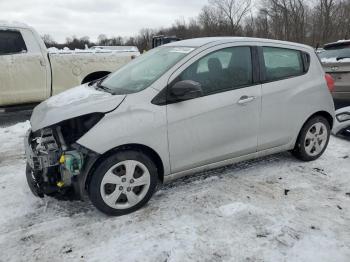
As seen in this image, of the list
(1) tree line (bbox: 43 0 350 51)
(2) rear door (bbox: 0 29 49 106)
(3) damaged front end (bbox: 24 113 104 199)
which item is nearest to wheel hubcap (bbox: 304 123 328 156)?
(3) damaged front end (bbox: 24 113 104 199)

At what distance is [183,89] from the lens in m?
3.33

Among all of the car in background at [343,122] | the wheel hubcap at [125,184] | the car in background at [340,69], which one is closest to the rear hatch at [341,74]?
the car in background at [340,69]

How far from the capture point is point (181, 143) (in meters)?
3.52

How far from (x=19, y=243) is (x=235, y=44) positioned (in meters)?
3.03

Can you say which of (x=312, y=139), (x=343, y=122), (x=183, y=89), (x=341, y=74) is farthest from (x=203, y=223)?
(x=341, y=74)

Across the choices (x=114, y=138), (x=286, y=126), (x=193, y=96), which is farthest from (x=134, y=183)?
(x=286, y=126)

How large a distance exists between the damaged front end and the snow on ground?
33 cm

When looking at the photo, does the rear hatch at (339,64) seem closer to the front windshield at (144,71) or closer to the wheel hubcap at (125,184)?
the front windshield at (144,71)

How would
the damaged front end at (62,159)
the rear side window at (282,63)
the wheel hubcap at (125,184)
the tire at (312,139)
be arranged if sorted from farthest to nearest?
the tire at (312,139)
the rear side window at (282,63)
the wheel hubcap at (125,184)
the damaged front end at (62,159)

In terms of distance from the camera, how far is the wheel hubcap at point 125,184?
3.22 metres

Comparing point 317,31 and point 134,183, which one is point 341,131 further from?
point 317,31

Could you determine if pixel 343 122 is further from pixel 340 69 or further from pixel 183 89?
pixel 183 89

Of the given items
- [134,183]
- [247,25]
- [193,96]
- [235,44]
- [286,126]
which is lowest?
[134,183]

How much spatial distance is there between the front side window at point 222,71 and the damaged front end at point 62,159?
3.71 ft
